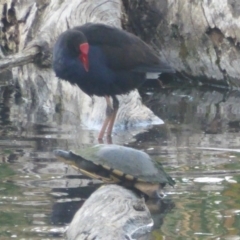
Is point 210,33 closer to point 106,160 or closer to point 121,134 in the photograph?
point 121,134

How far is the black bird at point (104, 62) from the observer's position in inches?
291

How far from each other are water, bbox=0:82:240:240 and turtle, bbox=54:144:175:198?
0.49 ft

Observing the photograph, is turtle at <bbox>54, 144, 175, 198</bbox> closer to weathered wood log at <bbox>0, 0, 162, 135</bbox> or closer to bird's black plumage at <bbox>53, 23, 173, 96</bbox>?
bird's black plumage at <bbox>53, 23, 173, 96</bbox>

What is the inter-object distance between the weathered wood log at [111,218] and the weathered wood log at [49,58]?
3681 mm

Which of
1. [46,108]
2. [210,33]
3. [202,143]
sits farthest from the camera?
[210,33]

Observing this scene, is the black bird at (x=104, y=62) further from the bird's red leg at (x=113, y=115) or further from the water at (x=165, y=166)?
the water at (x=165, y=166)

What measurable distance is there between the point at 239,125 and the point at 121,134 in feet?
4.14

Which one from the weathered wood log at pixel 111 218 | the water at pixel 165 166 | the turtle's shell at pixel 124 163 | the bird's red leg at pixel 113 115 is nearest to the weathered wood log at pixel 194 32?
the water at pixel 165 166

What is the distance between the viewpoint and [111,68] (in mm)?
7684

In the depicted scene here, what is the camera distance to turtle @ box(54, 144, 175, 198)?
4957mm

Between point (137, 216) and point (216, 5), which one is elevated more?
point (216, 5)

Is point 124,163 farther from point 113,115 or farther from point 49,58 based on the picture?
point 49,58

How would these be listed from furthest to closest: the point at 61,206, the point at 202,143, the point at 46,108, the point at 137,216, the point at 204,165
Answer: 1. the point at 46,108
2. the point at 202,143
3. the point at 204,165
4. the point at 61,206
5. the point at 137,216

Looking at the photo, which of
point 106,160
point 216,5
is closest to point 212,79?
point 216,5
